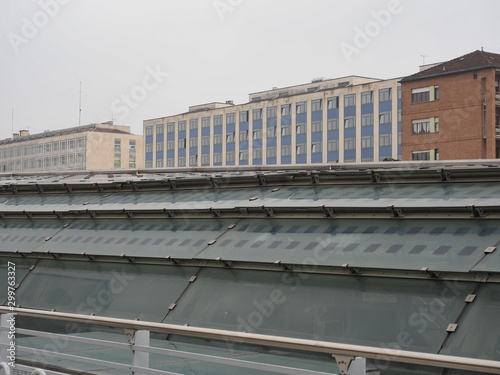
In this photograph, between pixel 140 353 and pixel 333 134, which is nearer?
pixel 140 353

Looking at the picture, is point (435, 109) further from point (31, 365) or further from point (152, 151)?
point (31, 365)

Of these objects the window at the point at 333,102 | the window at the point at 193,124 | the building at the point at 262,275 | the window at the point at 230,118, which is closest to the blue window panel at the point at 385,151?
the window at the point at 333,102

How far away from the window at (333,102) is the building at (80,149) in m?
65.4

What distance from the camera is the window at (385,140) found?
10764 centimetres

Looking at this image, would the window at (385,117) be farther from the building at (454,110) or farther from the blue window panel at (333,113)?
the building at (454,110)

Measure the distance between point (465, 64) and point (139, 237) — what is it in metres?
76.3

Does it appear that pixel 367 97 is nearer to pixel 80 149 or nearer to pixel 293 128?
pixel 293 128

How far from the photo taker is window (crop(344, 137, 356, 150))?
113m

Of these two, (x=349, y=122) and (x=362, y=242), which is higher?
(x=349, y=122)

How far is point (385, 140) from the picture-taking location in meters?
108

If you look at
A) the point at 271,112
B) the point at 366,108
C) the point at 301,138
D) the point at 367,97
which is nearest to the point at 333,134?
the point at 301,138

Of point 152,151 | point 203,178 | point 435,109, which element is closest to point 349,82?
point 435,109

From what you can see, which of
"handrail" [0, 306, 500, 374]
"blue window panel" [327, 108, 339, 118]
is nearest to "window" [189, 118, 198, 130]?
"blue window panel" [327, 108, 339, 118]

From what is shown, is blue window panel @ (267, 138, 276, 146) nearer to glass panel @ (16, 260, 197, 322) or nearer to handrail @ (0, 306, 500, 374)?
glass panel @ (16, 260, 197, 322)
